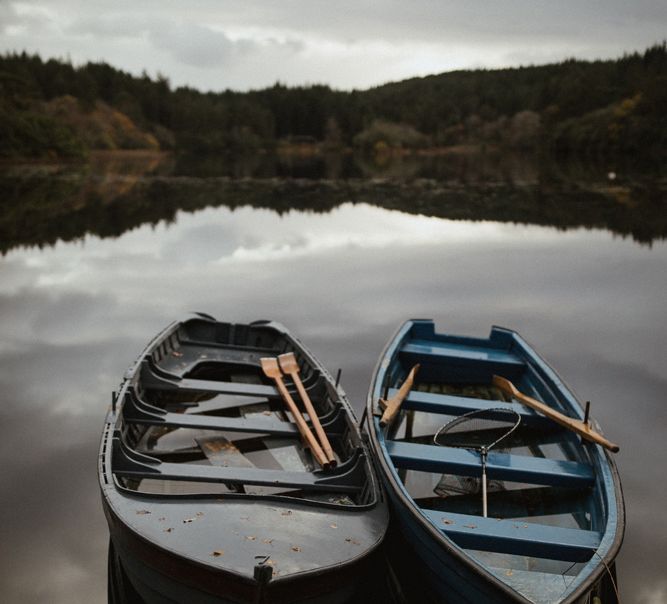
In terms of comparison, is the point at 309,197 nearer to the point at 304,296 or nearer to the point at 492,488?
the point at 304,296

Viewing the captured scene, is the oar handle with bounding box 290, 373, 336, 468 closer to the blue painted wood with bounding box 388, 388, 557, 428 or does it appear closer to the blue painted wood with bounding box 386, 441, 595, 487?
the blue painted wood with bounding box 386, 441, 595, 487

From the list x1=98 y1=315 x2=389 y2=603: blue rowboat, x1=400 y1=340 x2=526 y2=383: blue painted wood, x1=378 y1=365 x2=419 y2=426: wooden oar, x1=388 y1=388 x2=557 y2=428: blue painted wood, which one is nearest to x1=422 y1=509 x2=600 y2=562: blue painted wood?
x1=98 y1=315 x2=389 y2=603: blue rowboat

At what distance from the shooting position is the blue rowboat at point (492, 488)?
14.4ft

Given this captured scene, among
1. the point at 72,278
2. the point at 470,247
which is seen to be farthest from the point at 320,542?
the point at 470,247

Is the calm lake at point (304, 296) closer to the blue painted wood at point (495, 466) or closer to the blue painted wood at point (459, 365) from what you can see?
the blue painted wood at point (495, 466)

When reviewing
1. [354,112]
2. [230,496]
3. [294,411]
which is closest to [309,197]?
[294,411]

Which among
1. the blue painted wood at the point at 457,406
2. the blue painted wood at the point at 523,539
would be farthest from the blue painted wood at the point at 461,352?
the blue painted wood at the point at 523,539

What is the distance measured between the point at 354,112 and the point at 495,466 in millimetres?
102563

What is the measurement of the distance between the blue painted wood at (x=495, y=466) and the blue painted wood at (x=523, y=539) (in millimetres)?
756

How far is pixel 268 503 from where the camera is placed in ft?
15.6

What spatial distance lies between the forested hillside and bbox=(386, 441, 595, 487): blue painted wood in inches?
1735

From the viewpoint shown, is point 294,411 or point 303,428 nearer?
point 303,428

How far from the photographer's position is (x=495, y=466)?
5.50 m

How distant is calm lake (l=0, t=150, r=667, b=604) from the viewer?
6.28 meters
